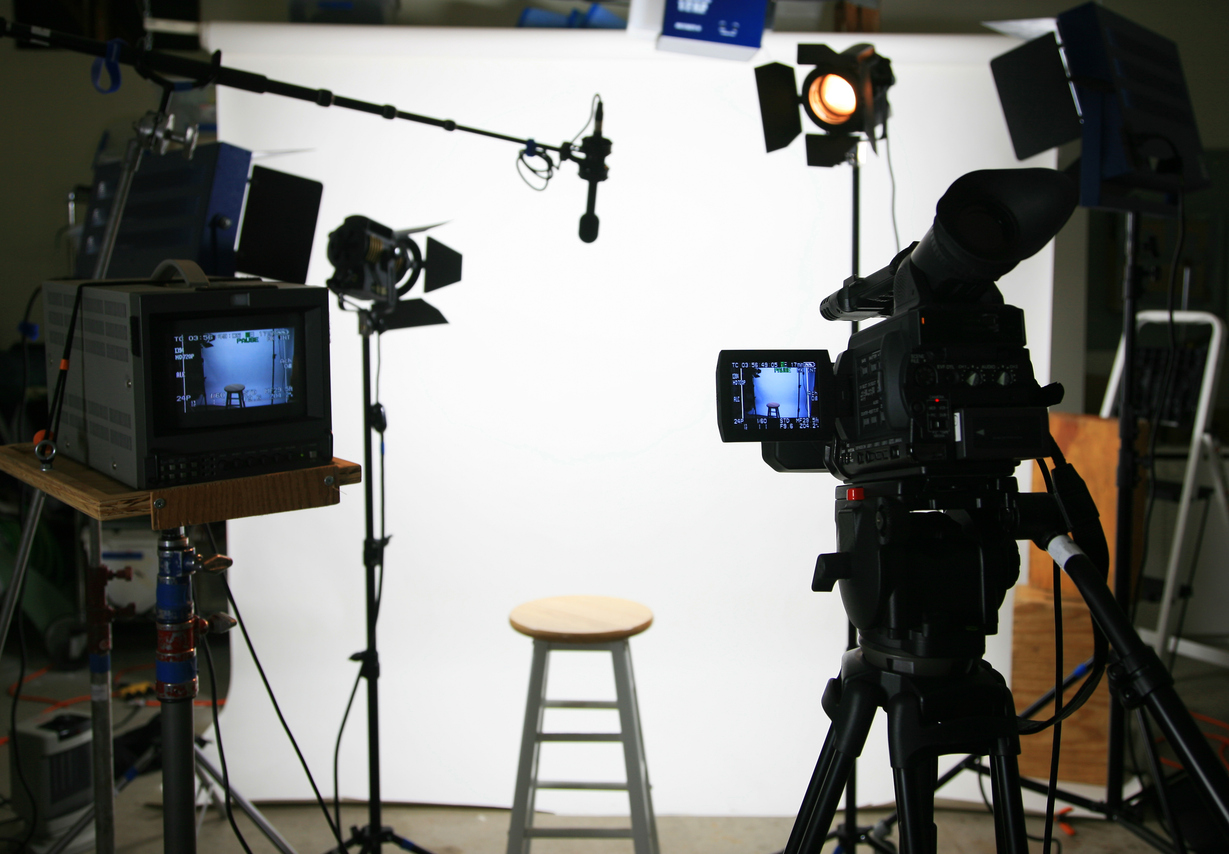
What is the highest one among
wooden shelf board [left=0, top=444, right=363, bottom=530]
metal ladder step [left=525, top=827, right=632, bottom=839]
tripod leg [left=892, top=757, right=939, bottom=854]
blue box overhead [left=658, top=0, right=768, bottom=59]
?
blue box overhead [left=658, top=0, right=768, bottom=59]

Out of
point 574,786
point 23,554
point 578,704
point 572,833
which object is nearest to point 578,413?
point 578,704

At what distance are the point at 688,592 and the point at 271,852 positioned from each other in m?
1.29

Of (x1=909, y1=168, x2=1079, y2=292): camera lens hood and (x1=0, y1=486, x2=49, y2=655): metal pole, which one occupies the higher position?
(x1=909, y1=168, x2=1079, y2=292): camera lens hood

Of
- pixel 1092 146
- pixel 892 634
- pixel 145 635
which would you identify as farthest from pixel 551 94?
pixel 145 635

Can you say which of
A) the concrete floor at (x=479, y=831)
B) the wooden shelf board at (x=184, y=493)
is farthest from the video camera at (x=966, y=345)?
the concrete floor at (x=479, y=831)

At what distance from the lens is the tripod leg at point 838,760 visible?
1075mm

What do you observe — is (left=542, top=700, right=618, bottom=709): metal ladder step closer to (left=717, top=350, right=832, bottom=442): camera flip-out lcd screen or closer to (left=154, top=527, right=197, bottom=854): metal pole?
(left=154, top=527, right=197, bottom=854): metal pole

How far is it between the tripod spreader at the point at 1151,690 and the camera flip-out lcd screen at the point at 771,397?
1.23ft

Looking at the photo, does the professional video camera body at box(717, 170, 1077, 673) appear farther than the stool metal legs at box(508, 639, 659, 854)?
No

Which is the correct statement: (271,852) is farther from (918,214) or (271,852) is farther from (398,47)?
(918,214)

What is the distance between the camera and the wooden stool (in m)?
1.85

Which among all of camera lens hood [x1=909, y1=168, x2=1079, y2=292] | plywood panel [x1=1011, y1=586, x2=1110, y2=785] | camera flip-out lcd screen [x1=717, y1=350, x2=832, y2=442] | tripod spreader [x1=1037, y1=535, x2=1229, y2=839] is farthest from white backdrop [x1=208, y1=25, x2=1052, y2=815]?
A: tripod spreader [x1=1037, y1=535, x2=1229, y2=839]

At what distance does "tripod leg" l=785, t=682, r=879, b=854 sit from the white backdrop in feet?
4.44

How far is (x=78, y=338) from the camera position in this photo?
1400mm
